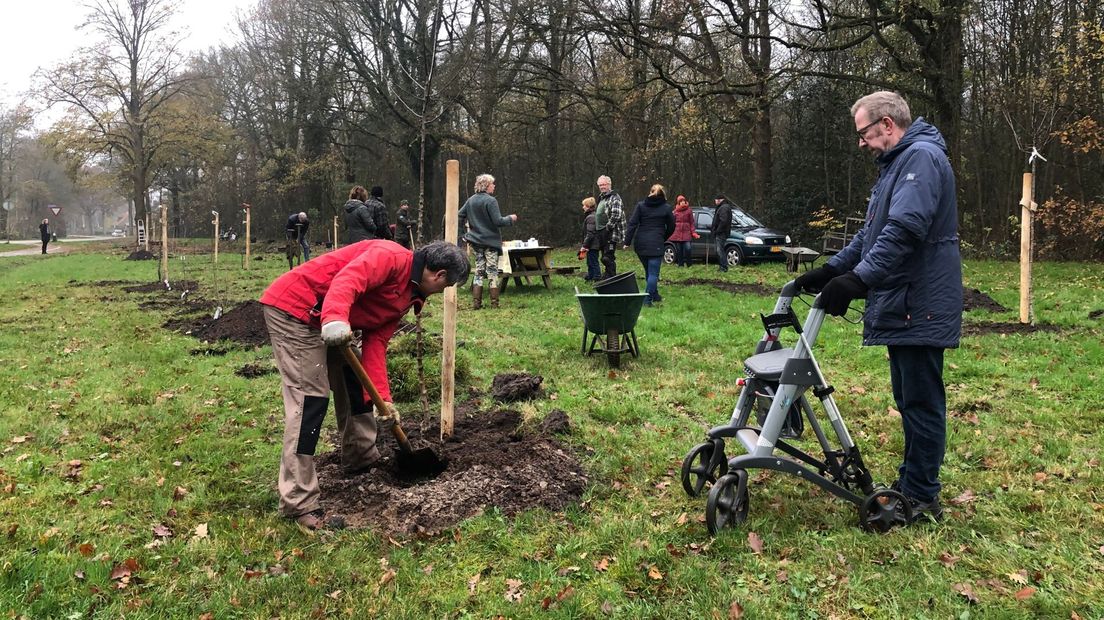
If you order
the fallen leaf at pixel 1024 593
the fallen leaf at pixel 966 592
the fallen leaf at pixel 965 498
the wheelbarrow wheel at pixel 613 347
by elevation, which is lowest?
the fallen leaf at pixel 966 592

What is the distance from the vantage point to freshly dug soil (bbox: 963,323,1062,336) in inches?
321

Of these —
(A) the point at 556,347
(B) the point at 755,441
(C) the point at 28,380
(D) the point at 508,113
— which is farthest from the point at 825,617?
(D) the point at 508,113

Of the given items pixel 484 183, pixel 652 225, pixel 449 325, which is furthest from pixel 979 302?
pixel 449 325

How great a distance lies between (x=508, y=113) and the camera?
24.8 metres

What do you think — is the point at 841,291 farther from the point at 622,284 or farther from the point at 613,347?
the point at 622,284

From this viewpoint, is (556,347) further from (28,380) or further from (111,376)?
(28,380)

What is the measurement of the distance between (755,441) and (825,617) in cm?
91

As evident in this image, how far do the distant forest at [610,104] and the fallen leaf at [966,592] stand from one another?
40.7 feet

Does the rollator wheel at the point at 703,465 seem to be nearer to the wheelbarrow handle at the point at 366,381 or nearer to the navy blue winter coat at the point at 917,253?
the navy blue winter coat at the point at 917,253

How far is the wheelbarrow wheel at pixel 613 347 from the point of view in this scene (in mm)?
6906

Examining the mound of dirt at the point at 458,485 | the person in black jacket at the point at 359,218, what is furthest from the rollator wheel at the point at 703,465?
the person in black jacket at the point at 359,218

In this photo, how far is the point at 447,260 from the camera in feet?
11.7

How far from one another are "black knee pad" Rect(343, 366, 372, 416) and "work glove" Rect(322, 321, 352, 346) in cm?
96

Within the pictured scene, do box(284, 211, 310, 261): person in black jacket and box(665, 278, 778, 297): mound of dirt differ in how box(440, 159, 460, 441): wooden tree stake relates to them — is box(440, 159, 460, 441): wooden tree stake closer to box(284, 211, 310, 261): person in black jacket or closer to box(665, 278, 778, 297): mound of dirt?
box(665, 278, 778, 297): mound of dirt
